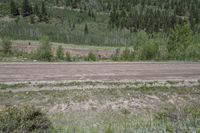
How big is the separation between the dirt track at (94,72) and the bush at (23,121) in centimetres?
1591

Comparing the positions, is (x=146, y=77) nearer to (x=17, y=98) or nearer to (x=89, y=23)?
(x=17, y=98)

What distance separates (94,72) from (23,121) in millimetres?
20703

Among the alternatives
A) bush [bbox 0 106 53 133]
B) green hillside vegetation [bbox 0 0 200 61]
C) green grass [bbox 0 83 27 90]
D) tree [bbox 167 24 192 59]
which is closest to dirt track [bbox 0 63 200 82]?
green grass [bbox 0 83 27 90]

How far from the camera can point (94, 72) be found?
3102 cm

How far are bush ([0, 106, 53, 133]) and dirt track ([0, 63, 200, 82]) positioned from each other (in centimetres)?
1591

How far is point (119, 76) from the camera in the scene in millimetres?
29625

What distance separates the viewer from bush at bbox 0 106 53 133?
10008 mm

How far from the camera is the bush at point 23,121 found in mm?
10008

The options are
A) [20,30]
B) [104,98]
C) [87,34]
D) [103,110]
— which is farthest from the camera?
[87,34]

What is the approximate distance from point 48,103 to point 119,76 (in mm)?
9634

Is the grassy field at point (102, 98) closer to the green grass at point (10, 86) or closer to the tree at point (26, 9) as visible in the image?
the green grass at point (10, 86)

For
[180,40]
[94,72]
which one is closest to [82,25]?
[180,40]

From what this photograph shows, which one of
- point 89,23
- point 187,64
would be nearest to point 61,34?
point 89,23

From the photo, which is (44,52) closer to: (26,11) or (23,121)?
(23,121)
